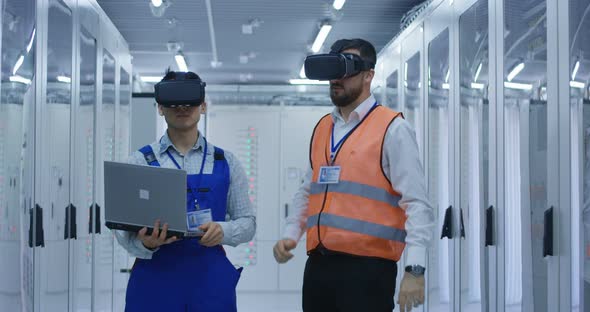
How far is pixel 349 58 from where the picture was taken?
275 cm

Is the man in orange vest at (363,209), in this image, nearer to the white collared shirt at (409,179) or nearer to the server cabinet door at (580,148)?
the white collared shirt at (409,179)

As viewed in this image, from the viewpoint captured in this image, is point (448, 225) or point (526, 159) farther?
point (448, 225)

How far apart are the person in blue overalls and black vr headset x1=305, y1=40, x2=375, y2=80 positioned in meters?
0.41

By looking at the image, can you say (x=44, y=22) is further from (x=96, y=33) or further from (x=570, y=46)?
(x=570, y=46)

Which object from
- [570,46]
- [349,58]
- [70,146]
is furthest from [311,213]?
[70,146]

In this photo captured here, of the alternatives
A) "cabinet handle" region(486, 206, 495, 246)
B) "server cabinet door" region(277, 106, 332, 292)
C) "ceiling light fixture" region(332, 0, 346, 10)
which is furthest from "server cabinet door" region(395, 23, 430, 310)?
"server cabinet door" region(277, 106, 332, 292)

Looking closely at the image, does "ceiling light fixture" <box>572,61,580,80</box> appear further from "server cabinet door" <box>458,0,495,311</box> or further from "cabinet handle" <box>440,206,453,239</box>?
"cabinet handle" <box>440,206,453,239</box>

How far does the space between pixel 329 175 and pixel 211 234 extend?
0.46 meters

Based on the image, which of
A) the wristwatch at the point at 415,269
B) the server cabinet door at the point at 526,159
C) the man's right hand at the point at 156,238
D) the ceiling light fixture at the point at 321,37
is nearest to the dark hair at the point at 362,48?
the server cabinet door at the point at 526,159

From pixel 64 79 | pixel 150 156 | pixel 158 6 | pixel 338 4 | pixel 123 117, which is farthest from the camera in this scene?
pixel 338 4

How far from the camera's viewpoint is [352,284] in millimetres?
2639

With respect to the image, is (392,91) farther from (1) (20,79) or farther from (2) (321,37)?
(1) (20,79)

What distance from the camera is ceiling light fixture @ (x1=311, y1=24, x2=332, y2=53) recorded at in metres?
8.06

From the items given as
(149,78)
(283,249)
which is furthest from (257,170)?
(283,249)
